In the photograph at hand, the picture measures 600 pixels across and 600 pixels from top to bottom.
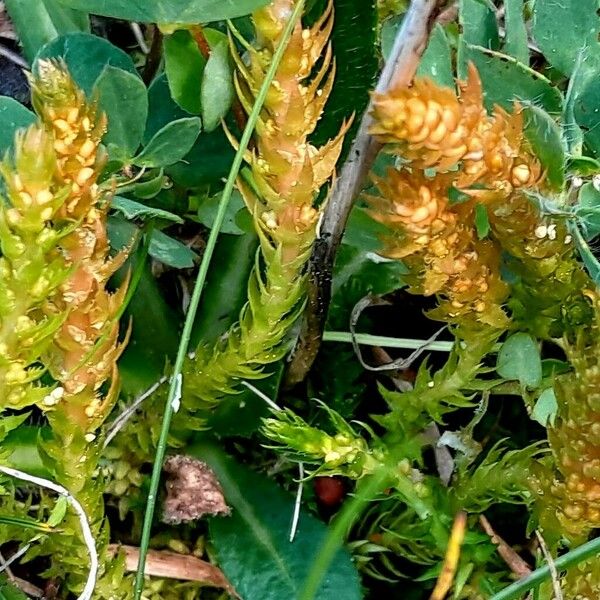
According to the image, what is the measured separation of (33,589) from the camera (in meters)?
0.95

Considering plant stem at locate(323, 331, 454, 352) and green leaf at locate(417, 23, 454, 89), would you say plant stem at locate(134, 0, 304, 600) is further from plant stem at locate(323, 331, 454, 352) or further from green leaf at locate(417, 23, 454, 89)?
plant stem at locate(323, 331, 454, 352)

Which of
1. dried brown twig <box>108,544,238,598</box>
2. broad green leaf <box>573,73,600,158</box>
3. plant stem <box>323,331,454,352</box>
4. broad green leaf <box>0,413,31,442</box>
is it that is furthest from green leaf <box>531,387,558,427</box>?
broad green leaf <box>0,413,31,442</box>

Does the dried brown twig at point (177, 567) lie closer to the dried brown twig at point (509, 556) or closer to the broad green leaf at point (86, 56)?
the dried brown twig at point (509, 556)

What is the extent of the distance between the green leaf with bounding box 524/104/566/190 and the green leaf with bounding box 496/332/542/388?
19 centimetres

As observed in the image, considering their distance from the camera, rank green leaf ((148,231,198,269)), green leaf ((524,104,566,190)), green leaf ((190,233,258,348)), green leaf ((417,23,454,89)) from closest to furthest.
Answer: green leaf ((524,104,566,190)) < green leaf ((417,23,454,89)) < green leaf ((148,231,198,269)) < green leaf ((190,233,258,348))

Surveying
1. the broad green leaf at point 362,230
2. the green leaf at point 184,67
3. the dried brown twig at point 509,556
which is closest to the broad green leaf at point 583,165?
the broad green leaf at point 362,230

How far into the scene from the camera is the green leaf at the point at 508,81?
714mm

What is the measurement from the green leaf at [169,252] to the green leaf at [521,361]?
1.03 ft

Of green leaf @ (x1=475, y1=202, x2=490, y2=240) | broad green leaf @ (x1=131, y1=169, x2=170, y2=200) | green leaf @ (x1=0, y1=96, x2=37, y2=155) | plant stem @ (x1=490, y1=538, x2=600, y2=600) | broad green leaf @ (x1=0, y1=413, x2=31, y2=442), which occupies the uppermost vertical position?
green leaf @ (x1=0, y1=96, x2=37, y2=155)

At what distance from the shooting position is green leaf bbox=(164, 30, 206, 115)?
2.57 ft

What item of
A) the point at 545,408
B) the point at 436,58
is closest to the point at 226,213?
the point at 436,58

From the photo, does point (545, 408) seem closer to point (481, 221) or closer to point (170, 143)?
point (481, 221)

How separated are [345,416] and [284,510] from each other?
0.42 feet

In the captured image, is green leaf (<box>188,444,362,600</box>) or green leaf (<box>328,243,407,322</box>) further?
green leaf (<box>328,243,407,322</box>)
